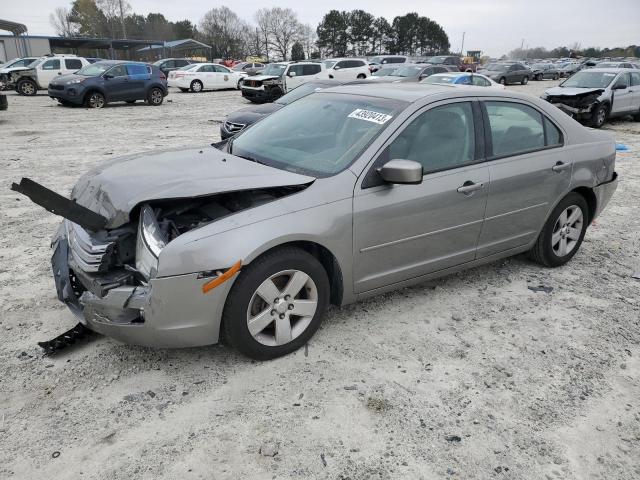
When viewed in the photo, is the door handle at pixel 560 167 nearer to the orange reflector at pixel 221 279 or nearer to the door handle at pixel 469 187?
the door handle at pixel 469 187

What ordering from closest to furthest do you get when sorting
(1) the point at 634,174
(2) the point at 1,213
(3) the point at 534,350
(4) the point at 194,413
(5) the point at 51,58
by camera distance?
(4) the point at 194,413, (3) the point at 534,350, (2) the point at 1,213, (1) the point at 634,174, (5) the point at 51,58

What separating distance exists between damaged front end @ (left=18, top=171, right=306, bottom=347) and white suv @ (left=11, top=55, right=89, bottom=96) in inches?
891

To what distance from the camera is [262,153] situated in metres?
3.84

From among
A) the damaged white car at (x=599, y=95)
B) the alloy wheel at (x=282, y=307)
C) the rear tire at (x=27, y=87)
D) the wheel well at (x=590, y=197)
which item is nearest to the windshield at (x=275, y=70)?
the rear tire at (x=27, y=87)

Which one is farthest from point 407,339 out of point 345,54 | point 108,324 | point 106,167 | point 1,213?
point 345,54

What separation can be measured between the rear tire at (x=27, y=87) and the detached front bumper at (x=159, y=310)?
23.7 m

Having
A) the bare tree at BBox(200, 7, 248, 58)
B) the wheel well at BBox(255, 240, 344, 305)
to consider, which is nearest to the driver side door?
the wheel well at BBox(255, 240, 344, 305)

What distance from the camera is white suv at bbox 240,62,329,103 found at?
20.2 metres

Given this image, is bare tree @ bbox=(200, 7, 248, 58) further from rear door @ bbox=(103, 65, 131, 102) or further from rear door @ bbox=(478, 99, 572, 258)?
rear door @ bbox=(478, 99, 572, 258)

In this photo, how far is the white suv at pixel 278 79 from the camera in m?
20.2

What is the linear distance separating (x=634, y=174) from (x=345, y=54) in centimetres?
8946

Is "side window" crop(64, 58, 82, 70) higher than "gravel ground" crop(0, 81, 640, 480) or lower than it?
higher

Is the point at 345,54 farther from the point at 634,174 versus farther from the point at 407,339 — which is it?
the point at 407,339

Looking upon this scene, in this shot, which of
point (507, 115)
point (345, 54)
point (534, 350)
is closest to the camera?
point (534, 350)
